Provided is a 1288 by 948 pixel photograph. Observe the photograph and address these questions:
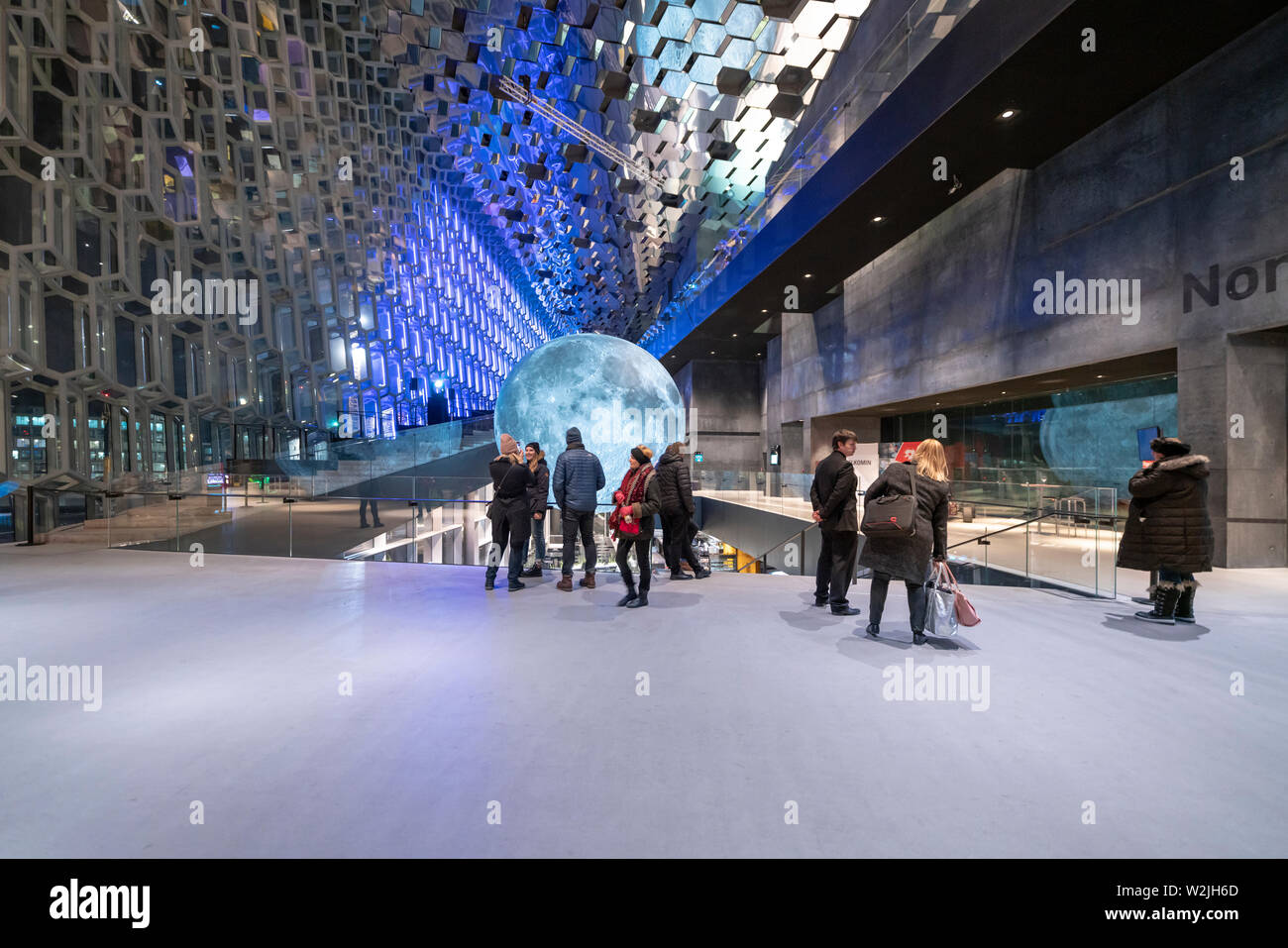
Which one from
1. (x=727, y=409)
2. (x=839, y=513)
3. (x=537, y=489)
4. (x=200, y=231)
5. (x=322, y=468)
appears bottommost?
(x=839, y=513)

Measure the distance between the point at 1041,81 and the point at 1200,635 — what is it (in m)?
8.14

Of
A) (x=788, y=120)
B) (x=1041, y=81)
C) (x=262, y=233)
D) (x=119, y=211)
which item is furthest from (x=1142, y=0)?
(x=262, y=233)

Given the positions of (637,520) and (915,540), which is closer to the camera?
(915,540)

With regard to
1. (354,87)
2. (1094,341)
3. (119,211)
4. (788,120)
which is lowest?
(1094,341)

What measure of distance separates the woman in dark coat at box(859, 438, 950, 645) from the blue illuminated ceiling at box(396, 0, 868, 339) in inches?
461

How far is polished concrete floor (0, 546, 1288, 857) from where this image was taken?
7.22ft

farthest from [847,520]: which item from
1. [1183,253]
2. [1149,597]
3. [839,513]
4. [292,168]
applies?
[292,168]

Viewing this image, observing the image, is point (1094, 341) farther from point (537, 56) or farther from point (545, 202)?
point (545, 202)

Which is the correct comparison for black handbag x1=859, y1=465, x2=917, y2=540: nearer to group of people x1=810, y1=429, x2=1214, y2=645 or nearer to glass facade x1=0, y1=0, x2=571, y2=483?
group of people x1=810, y1=429, x2=1214, y2=645

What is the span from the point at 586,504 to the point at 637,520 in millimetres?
739

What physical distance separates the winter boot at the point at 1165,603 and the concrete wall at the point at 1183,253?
14.3ft

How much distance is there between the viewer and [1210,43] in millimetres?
8047

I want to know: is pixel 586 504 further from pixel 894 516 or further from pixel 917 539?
pixel 917 539

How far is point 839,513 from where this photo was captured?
5.71 metres
